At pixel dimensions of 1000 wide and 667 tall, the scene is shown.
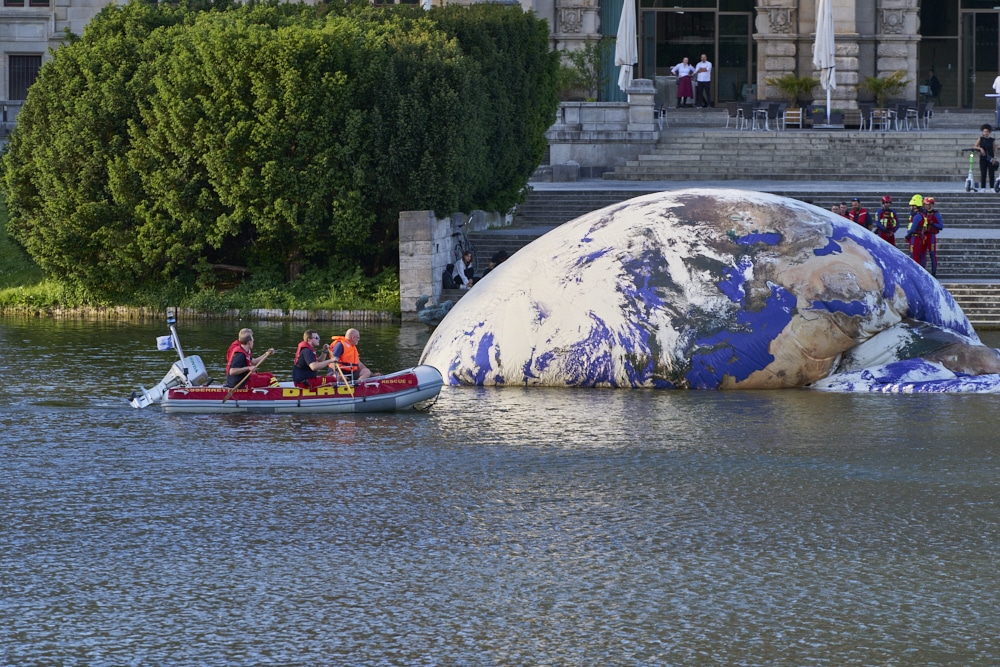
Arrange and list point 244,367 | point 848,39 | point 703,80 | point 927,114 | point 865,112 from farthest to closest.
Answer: point 703,80 < point 848,39 < point 927,114 < point 865,112 < point 244,367

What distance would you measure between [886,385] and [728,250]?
2.81 meters

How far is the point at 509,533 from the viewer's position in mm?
13820

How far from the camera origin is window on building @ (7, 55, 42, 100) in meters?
57.1

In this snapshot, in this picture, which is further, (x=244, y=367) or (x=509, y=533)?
(x=244, y=367)

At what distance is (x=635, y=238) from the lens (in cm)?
2325

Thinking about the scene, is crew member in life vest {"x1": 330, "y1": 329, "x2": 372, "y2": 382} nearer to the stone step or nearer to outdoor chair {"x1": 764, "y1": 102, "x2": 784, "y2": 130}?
the stone step

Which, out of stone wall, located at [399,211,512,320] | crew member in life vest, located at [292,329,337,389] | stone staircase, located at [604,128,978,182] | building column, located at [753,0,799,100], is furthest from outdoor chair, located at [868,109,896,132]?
crew member in life vest, located at [292,329,337,389]

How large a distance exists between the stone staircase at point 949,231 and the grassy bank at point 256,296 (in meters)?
2.61

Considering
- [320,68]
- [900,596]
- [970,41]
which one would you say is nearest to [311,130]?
[320,68]

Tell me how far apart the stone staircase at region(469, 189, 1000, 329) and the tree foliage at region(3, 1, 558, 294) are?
Result: 161 cm

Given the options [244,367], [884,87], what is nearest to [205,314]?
[244,367]

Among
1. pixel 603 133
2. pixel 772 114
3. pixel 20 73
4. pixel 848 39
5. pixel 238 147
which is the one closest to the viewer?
pixel 238 147

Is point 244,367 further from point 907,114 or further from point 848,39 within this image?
point 848,39

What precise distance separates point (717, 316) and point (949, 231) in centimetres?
1479
